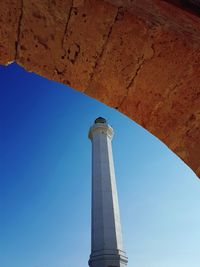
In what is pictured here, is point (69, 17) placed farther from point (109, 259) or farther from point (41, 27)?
point (109, 259)

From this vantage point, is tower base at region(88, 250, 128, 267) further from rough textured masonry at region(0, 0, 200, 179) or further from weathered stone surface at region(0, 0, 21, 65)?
weathered stone surface at region(0, 0, 21, 65)

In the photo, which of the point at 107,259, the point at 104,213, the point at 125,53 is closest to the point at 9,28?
the point at 125,53

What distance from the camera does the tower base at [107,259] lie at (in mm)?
10047

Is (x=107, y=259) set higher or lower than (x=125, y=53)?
higher

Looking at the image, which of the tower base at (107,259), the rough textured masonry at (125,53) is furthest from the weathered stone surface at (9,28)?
the tower base at (107,259)

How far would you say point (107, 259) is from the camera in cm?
1008

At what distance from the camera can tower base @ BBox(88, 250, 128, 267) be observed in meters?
10.0

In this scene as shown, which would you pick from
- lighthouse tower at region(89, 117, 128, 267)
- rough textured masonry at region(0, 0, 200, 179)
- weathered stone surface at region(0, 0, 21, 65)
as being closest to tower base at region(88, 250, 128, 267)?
lighthouse tower at region(89, 117, 128, 267)

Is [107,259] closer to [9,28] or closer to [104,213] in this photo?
[104,213]

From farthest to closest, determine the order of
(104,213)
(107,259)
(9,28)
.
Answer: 1. (104,213)
2. (107,259)
3. (9,28)

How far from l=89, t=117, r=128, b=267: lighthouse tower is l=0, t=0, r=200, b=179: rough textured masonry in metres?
9.12

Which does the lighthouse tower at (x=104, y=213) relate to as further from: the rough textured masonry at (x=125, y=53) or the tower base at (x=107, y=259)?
the rough textured masonry at (x=125, y=53)

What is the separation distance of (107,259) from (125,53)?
9541 mm

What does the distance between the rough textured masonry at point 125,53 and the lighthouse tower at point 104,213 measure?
912cm
